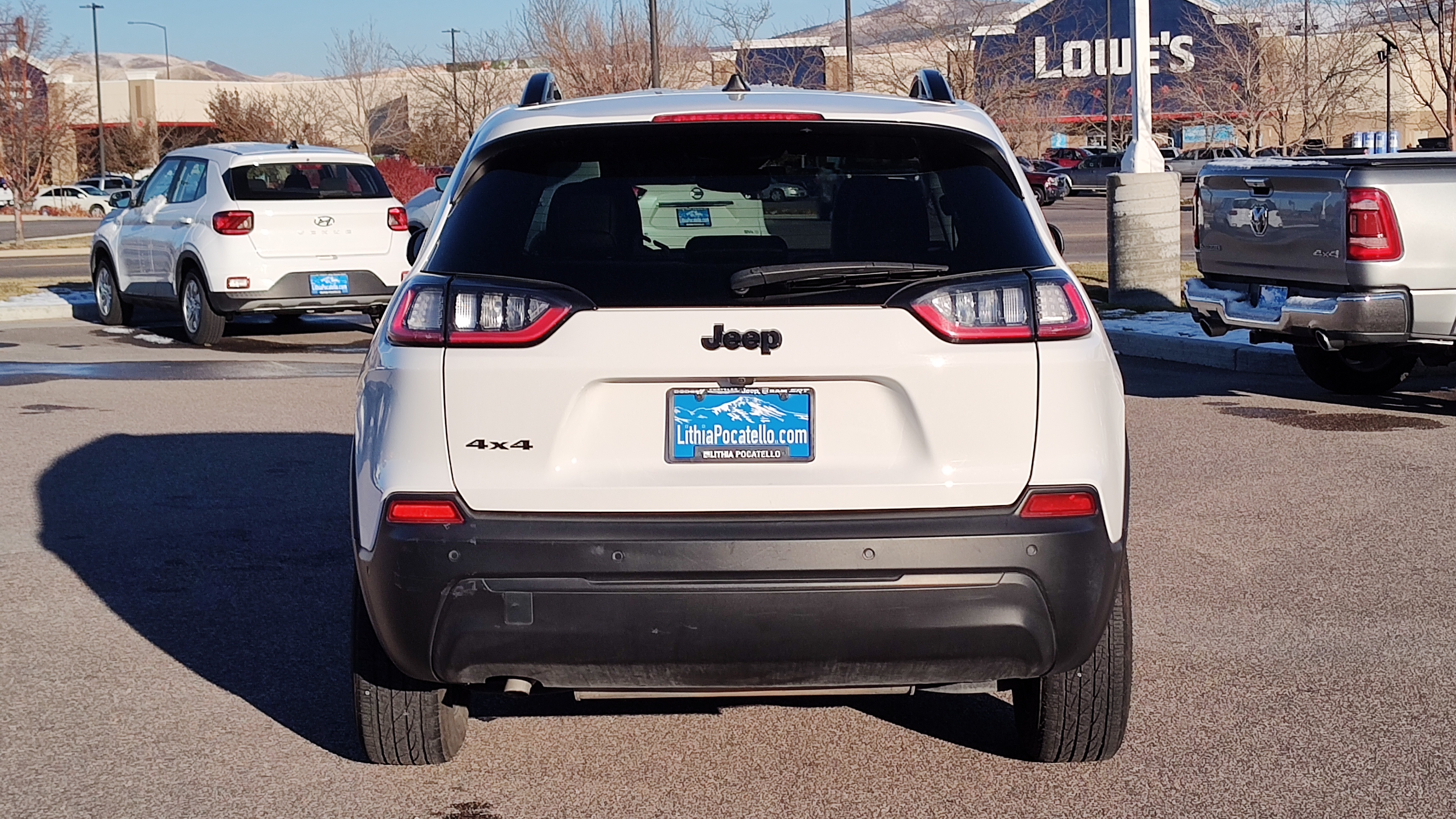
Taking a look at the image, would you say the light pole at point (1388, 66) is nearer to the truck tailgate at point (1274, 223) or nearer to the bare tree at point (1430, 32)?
the bare tree at point (1430, 32)

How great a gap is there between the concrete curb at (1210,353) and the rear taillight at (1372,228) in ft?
9.57

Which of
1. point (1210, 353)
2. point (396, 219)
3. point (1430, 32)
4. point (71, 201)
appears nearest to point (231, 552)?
point (1210, 353)

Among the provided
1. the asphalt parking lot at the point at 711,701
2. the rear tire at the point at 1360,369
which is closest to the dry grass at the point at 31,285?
the asphalt parking lot at the point at 711,701

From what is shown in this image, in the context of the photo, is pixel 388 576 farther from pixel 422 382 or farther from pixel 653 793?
pixel 653 793

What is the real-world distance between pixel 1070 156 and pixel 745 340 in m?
56.8

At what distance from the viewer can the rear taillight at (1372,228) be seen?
9242 millimetres

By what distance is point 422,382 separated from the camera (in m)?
3.70

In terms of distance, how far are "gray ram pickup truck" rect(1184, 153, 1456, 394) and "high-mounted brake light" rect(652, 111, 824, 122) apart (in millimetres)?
6307

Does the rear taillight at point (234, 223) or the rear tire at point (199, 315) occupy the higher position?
the rear taillight at point (234, 223)

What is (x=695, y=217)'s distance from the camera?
4.22 m

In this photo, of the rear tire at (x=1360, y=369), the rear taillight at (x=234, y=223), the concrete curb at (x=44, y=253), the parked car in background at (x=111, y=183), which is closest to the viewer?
the rear tire at (x=1360, y=369)

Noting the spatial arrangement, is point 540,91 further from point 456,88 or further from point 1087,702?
point 456,88

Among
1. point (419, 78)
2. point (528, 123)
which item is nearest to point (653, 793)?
point (528, 123)

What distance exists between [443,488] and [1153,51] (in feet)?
244
